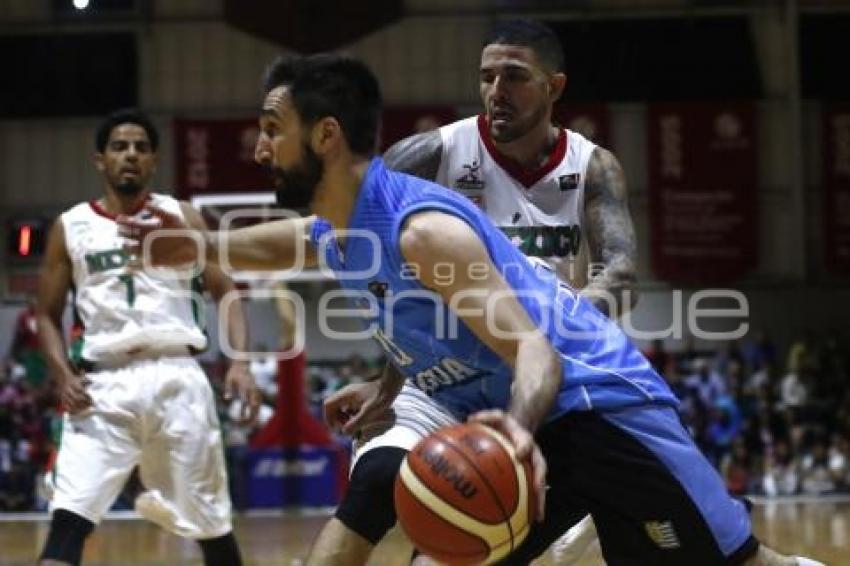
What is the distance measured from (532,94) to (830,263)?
53.6ft

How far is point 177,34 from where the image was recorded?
21000 mm

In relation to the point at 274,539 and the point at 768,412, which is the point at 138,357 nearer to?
the point at 274,539

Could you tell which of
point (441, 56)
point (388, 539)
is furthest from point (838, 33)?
point (388, 539)

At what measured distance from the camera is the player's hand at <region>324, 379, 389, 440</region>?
4.21 m

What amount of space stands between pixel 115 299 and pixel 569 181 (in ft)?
7.26

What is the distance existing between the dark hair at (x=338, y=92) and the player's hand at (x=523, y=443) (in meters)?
0.77

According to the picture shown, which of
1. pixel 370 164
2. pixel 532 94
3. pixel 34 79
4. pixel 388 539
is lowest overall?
pixel 388 539

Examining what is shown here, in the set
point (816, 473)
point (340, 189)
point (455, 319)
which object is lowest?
point (816, 473)

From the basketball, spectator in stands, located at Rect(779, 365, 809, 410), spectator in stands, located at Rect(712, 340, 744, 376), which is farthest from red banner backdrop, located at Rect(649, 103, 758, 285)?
the basketball

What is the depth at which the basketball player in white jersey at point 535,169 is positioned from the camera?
491 centimetres

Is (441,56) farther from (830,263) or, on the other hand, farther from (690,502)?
(690,502)

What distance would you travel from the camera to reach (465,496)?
3.14 m

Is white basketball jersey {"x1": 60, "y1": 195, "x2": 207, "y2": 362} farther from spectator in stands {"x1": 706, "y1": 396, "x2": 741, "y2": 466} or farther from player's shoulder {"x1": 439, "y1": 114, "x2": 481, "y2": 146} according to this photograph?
spectator in stands {"x1": 706, "y1": 396, "x2": 741, "y2": 466}

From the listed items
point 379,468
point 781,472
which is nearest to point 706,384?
point 781,472
